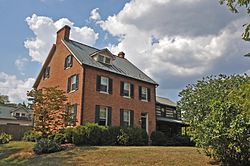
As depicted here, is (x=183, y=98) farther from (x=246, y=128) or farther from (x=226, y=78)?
(x=246, y=128)

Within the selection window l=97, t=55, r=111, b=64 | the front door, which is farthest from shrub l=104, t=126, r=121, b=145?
window l=97, t=55, r=111, b=64

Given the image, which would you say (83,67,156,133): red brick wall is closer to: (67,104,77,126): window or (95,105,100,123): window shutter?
(95,105,100,123): window shutter

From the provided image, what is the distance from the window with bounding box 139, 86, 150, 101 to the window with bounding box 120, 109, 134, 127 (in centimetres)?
212

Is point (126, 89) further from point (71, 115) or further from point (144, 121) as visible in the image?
point (71, 115)

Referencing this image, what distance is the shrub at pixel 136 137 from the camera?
22422mm

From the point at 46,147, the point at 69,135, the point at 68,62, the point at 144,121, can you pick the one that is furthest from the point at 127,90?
the point at 46,147

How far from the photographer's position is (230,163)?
44.9 ft

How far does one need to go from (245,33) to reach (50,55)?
24.4 meters

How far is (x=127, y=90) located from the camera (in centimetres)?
2688

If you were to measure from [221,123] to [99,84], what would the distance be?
13439 mm

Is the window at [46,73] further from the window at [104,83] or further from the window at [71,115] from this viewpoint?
the window at [71,115]

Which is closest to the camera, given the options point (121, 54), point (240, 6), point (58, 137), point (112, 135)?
point (240, 6)

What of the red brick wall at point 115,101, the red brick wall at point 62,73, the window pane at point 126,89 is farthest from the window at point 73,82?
the window pane at point 126,89

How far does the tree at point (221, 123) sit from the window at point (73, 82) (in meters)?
11.1
